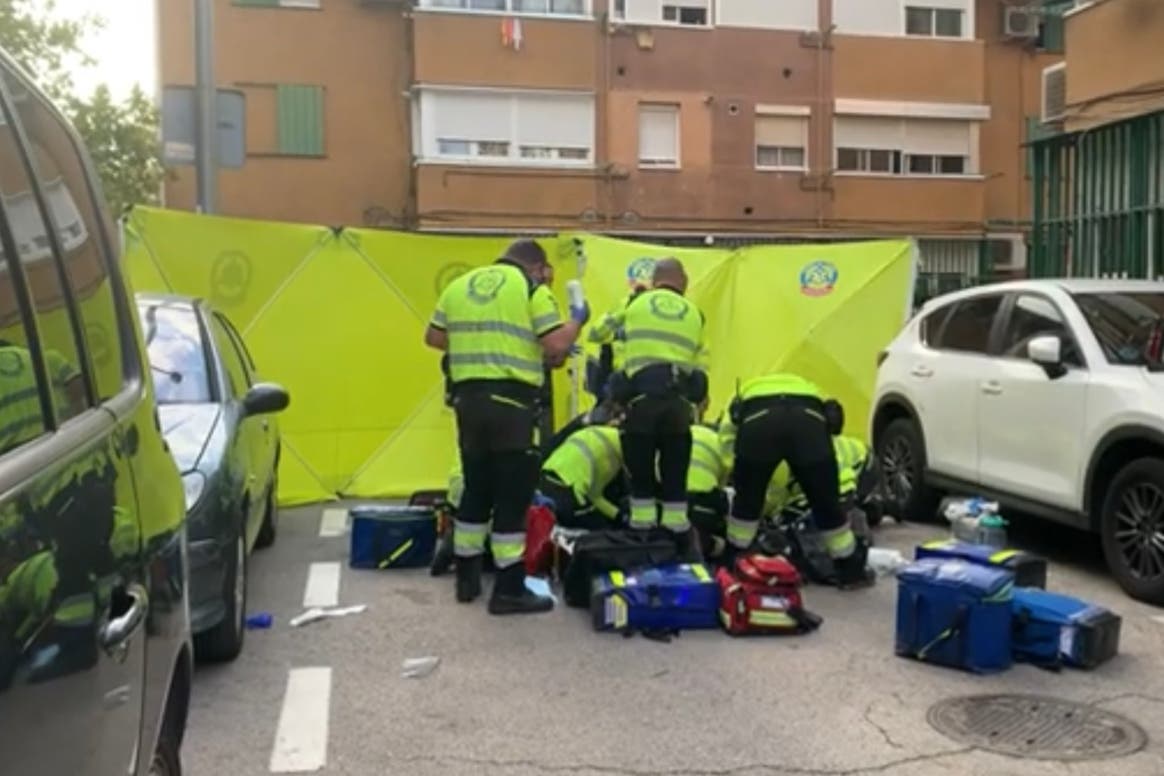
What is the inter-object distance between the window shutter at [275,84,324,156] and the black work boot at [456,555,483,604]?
19104 mm

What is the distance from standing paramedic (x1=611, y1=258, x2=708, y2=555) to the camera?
7156 mm

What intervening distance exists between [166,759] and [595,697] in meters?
2.53

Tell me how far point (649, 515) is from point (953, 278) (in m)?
20.6

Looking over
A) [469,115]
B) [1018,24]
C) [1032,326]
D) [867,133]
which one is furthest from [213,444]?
[1018,24]

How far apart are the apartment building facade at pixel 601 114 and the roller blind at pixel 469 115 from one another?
4cm

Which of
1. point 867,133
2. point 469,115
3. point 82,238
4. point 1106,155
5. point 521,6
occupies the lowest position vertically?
point 82,238

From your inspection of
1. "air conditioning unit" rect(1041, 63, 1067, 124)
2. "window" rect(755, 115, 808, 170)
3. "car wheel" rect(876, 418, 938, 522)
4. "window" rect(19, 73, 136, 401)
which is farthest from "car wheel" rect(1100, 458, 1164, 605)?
"window" rect(755, 115, 808, 170)

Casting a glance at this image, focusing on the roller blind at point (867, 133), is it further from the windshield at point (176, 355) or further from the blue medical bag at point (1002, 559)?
the windshield at point (176, 355)

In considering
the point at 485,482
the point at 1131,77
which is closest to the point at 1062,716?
the point at 485,482

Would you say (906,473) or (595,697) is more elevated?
(906,473)

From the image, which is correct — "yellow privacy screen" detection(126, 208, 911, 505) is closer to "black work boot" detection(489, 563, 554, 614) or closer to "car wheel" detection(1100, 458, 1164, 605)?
"black work boot" detection(489, 563, 554, 614)

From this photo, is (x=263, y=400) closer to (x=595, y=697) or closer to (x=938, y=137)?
(x=595, y=697)

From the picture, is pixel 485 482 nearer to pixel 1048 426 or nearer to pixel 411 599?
pixel 411 599

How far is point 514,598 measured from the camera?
652 cm
